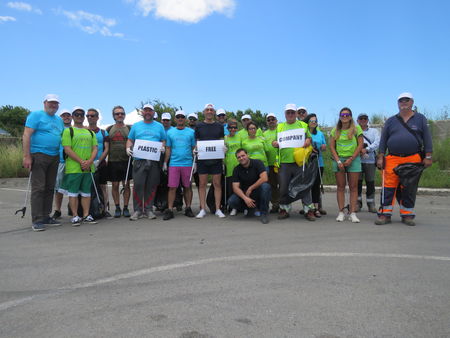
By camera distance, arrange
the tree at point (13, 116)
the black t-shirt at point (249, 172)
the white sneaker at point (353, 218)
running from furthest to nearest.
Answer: the tree at point (13, 116)
the black t-shirt at point (249, 172)
the white sneaker at point (353, 218)

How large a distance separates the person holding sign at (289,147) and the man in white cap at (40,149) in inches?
159

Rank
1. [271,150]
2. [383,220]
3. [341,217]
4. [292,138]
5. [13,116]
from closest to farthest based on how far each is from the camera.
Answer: [383,220] → [341,217] → [292,138] → [271,150] → [13,116]

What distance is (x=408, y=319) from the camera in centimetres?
284

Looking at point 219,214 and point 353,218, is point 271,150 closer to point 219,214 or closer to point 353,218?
point 219,214

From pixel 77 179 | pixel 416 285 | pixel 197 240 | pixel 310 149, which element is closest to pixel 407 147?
pixel 310 149

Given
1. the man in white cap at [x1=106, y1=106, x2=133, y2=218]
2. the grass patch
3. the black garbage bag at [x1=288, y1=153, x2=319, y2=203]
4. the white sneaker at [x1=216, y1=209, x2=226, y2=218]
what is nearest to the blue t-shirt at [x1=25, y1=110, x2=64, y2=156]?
the man in white cap at [x1=106, y1=106, x2=133, y2=218]

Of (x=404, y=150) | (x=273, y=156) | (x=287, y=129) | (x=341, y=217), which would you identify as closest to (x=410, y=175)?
(x=404, y=150)

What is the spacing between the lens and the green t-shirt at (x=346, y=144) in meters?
6.84

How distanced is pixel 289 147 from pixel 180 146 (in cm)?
214

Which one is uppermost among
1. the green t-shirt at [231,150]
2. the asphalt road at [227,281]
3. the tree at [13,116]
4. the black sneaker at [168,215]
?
the tree at [13,116]

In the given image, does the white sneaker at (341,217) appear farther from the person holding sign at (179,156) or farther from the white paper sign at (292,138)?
the person holding sign at (179,156)

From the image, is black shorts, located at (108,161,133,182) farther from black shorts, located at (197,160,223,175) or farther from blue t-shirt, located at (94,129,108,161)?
black shorts, located at (197,160,223,175)

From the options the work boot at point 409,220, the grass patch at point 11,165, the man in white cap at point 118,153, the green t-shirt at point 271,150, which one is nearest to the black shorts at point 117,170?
the man in white cap at point 118,153

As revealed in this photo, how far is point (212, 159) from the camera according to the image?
7.38 m
